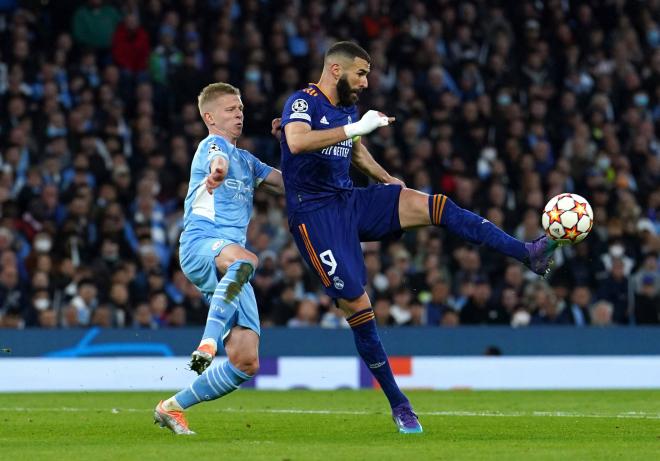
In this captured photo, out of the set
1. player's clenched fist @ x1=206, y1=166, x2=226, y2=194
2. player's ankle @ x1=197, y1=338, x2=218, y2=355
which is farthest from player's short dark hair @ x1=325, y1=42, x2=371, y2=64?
player's ankle @ x1=197, y1=338, x2=218, y2=355

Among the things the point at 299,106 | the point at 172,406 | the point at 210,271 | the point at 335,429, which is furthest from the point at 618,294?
the point at 172,406

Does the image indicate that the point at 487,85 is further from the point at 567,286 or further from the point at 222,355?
the point at 222,355

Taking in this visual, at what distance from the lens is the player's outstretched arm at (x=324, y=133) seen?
7961mm

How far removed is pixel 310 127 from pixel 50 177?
817 centimetres

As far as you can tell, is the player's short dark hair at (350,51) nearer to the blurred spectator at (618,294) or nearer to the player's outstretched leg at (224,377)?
the player's outstretched leg at (224,377)

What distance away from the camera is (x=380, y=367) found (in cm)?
862

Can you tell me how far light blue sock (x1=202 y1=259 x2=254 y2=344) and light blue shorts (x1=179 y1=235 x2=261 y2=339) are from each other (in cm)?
23

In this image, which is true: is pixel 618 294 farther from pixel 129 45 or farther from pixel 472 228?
pixel 472 228

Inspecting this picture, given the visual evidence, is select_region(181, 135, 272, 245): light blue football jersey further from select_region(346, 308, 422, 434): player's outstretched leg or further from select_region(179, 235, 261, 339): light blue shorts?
select_region(346, 308, 422, 434): player's outstretched leg

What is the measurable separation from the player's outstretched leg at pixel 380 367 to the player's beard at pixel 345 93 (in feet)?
4.49

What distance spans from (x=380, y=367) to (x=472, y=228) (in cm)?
110

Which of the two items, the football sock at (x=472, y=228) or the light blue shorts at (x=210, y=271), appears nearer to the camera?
the football sock at (x=472, y=228)

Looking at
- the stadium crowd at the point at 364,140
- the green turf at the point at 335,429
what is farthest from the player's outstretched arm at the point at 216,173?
the stadium crowd at the point at 364,140

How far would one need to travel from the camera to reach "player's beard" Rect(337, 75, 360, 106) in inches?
341
